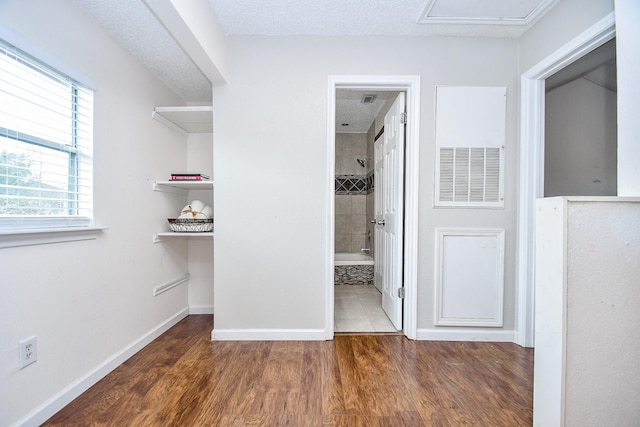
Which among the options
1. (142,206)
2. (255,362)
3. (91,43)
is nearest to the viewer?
(91,43)

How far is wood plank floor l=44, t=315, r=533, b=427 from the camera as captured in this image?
4.48ft

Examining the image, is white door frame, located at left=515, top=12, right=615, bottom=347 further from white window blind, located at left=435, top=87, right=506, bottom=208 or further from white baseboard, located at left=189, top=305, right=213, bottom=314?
white baseboard, located at left=189, top=305, right=213, bottom=314

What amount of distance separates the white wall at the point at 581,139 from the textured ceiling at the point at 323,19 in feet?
3.74

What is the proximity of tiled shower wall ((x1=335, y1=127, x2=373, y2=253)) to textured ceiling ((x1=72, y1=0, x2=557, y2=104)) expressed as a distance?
2831 millimetres

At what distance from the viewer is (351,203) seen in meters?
5.00

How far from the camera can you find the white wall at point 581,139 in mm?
2619

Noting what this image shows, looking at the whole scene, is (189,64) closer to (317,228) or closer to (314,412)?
(317,228)

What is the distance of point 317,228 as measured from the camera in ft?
7.22

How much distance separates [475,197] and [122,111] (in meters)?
2.69

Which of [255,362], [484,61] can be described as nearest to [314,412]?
[255,362]

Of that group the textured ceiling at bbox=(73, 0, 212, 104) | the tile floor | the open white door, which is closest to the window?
the textured ceiling at bbox=(73, 0, 212, 104)

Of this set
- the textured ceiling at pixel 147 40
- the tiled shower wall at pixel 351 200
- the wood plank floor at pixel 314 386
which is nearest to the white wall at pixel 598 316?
the wood plank floor at pixel 314 386

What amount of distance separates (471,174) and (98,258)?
2.67m

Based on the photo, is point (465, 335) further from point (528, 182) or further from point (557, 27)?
point (557, 27)
